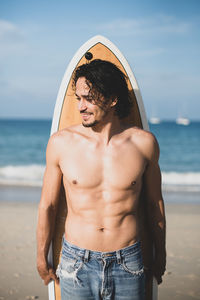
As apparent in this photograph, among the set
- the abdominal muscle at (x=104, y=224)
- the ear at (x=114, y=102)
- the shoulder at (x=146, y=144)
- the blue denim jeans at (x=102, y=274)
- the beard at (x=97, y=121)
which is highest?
the ear at (x=114, y=102)

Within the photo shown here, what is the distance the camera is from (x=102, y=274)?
2.06m

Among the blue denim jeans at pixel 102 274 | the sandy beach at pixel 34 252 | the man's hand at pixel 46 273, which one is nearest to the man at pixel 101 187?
the blue denim jeans at pixel 102 274

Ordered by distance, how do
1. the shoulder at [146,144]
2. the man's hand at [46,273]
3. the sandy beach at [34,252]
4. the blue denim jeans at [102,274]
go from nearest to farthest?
the blue denim jeans at [102,274] < the shoulder at [146,144] < the man's hand at [46,273] < the sandy beach at [34,252]

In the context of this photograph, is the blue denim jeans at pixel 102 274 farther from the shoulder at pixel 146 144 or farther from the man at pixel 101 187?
the shoulder at pixel 146 144

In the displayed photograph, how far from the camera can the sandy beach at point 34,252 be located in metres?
4.18

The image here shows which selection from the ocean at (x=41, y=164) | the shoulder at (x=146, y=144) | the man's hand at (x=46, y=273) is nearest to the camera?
the shoulder at (x=146, y=144)

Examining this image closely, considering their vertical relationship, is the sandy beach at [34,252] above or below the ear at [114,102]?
below

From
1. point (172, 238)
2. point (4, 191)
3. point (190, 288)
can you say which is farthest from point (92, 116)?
point (4, 191)

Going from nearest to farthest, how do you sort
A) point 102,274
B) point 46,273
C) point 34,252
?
point 102,274 < point 46,273 < point 34,252

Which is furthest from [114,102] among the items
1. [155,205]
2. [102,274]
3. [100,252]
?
[102,274]

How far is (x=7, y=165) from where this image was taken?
701 inches

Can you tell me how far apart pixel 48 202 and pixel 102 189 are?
0.42m

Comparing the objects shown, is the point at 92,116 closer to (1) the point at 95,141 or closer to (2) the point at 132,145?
(1) the point at 95,141

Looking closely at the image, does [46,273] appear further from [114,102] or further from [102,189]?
[114,102]
